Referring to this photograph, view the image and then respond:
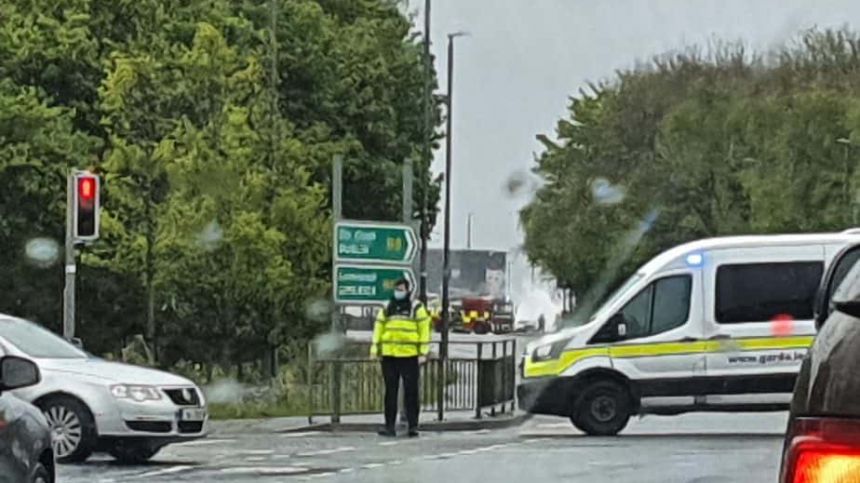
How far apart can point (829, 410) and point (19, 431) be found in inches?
296

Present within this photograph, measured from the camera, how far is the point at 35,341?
62.2 feet

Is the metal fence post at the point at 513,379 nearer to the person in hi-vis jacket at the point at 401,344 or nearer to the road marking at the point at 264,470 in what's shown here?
the person in hi-vis jacket at the point at 401,344

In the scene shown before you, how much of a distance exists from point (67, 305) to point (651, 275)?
691 cm

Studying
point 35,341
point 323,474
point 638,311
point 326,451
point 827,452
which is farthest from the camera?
point 638,311

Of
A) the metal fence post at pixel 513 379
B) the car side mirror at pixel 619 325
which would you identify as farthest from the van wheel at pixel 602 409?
the metal fence post at pixel 513 379

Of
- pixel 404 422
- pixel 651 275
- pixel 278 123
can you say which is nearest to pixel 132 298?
pixel 278 123

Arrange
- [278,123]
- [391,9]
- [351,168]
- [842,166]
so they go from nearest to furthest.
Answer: [278,123] → [351,168] → [391,9] → [842,166]

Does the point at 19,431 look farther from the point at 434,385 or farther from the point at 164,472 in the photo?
the point at 434,385

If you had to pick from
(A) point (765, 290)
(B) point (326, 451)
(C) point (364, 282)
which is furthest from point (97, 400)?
(A) point (765, 290)

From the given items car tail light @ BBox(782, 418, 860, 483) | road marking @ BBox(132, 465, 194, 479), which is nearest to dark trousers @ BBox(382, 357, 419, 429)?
road marking @ BBox(132, 465, 194, 479)

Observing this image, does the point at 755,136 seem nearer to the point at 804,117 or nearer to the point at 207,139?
the point at 804,117

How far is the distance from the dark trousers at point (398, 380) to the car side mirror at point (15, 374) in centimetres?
1394

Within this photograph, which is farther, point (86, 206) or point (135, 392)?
point (86, 206)

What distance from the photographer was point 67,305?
76.5ft
